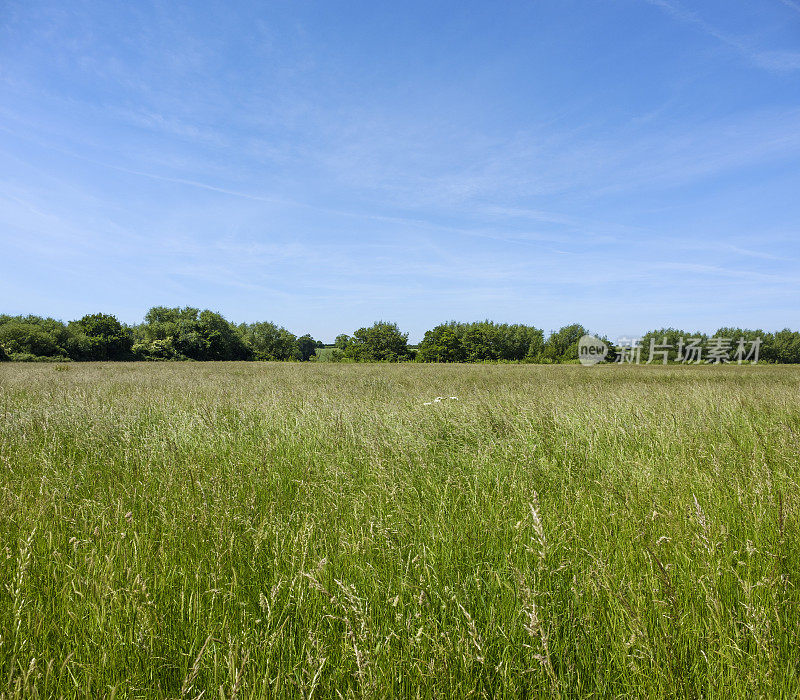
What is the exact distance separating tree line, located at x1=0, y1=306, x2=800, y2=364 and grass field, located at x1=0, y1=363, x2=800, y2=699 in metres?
51.9

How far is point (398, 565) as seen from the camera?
2.03 meters

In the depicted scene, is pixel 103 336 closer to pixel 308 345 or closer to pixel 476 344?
pixel 476 344

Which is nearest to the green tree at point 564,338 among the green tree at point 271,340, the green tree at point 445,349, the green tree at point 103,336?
the green tree at point 445,349

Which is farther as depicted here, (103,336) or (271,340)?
(271,340)

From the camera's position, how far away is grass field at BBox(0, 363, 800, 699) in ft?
4.55

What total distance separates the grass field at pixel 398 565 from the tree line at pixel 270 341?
170 feet

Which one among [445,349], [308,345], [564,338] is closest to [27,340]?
[445,349]

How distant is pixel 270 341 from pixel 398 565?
97272 millimetres

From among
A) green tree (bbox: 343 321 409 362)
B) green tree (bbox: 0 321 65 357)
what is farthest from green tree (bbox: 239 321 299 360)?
green tree (bbox: 0 321 65 357)

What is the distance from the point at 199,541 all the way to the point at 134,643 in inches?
31.8

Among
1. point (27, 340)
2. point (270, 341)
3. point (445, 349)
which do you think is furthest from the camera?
point (270, 341)

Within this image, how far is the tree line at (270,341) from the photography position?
51.7 m

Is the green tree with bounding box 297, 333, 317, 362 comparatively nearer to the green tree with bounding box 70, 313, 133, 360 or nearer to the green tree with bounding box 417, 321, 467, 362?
the green tree with bounding box 417, 321, 467, 362

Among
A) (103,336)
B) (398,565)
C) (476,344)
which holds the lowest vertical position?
(398,565)
